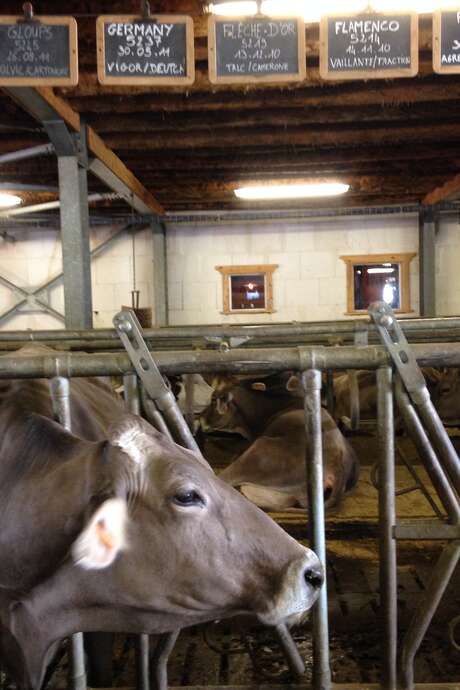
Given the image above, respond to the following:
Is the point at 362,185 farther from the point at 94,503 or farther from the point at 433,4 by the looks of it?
the point at 94,503

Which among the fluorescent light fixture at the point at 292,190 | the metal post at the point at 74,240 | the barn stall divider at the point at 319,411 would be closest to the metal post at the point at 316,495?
the barn stall divider at the point at 319,411

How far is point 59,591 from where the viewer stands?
1405 mm

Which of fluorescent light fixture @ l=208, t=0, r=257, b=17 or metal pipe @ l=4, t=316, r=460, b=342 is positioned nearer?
metal pipe @ l=4, t=316, r=460, b=342

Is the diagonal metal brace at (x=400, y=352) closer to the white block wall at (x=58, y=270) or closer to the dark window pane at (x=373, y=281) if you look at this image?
the dark window pane at (x=373, y=281)

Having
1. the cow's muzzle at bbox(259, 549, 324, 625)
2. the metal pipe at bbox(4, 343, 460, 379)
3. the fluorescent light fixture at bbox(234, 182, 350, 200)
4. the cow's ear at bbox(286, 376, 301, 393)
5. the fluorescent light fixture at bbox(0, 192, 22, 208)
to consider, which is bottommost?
the cow's muzzle at bbox(259, 549, 324, 625)

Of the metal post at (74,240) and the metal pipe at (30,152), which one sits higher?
the metal pipe at (30,152)

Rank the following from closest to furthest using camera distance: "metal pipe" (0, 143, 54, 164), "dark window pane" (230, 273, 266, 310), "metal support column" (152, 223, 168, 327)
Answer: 1. "metal pipe" (0, 143, 54, 164)
2. "metal support column" (152, 223, 168, 327)
3. "dark window pane" (230, 273, 266, 310)

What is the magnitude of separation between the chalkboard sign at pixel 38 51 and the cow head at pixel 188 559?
314 cm

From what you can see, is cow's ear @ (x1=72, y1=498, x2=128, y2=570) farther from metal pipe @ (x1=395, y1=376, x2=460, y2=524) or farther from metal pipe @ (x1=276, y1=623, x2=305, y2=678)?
metal pipe @ (x1=395, y1=376, x2=460, y2=524)

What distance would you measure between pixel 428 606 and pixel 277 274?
388 inches

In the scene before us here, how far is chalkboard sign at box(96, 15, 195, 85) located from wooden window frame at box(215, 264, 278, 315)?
295 inches

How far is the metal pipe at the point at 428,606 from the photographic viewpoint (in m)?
1.61

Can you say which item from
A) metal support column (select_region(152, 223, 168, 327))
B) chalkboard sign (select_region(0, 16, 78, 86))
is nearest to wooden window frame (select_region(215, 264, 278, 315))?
metal support column (select_region(152, 223, 168, 327))

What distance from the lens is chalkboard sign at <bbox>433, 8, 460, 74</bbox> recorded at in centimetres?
369
